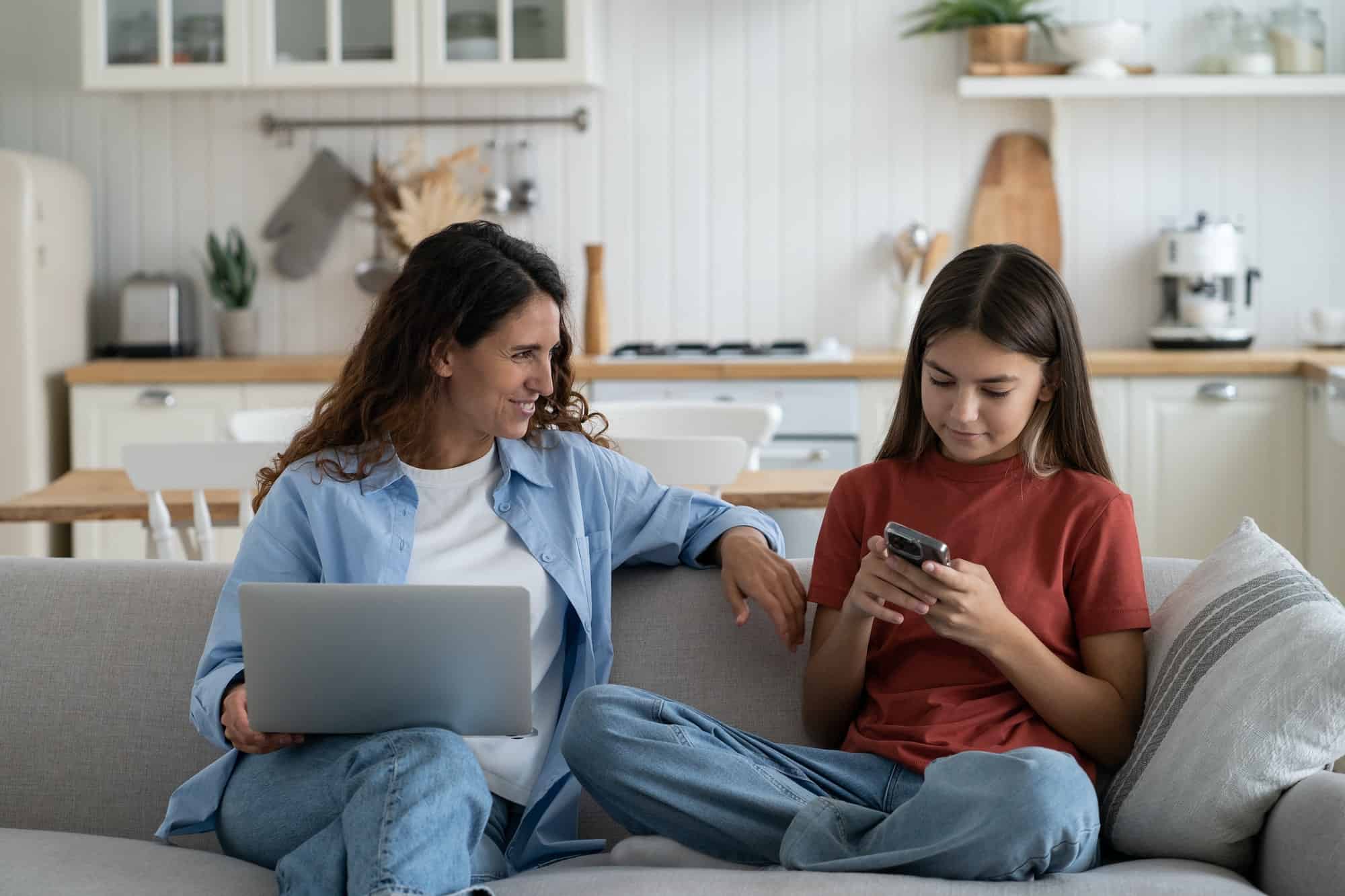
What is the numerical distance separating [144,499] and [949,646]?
1581 mm

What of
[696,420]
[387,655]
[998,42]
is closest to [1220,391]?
[998,42]

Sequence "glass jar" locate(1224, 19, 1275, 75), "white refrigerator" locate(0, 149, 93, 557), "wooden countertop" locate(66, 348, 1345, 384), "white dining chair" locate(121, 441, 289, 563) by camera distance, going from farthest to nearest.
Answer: "glass jar" locate(1224, 19, 1275, 75)
"white refrigerator" locate(0, 149, 93, 557)
"wooden countertop" locate(66, 348, 1345, 384)
"white dining chair" locate(121, 441, 289, 563)

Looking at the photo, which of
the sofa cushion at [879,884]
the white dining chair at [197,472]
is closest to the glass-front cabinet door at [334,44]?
the white dining chair at [197,472]

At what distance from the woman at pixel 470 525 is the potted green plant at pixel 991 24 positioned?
2756 millimetres

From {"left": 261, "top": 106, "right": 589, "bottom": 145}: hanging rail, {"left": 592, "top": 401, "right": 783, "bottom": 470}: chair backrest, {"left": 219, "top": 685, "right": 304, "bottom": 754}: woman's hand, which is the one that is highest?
Answer: {"left": 261, "top": 106, "right": 589, "bottom": 145}: hanging rail

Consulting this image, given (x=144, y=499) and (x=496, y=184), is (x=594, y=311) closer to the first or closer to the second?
(x=496, y=184)

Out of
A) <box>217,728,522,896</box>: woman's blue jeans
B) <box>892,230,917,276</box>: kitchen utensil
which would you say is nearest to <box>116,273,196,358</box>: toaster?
<box>892,230,917,276</box>: kitchen utensil

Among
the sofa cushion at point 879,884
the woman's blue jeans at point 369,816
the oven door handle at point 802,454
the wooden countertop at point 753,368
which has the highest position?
the wooden countertop at point 753,368

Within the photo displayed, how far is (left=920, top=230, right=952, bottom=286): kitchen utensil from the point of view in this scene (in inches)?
173

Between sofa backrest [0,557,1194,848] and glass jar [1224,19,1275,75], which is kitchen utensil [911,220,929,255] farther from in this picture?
sofa backrest [0,557,1194,848]

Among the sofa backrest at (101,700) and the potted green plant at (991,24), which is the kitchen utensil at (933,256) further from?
the sofa backrest at (101,700)

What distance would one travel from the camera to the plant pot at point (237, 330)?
14.6 feet

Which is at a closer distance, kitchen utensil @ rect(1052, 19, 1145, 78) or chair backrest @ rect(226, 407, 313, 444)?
chair backrest @ rect(226, 407, 313, 444)

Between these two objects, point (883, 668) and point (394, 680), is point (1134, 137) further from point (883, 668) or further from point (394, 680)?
point (394, 680)
